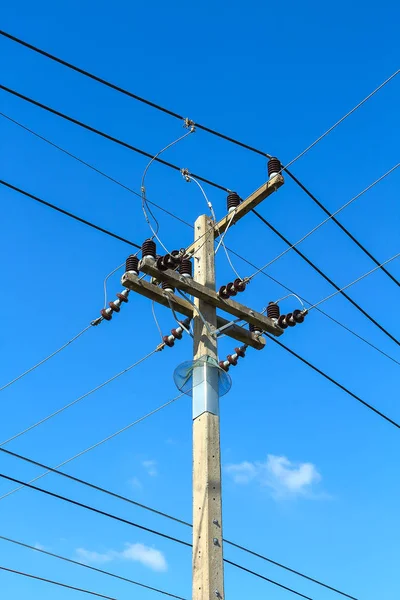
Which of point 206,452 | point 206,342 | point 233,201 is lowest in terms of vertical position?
point 206,452

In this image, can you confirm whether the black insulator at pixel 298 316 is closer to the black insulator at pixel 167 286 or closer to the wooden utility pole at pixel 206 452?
the wooden utility pole at pixel 206 452

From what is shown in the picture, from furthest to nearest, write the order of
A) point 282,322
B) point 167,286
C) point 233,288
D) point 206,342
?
point 282,322 → point 233,288 → point 167,286 → point 206,342

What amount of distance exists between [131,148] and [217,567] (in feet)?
20.9

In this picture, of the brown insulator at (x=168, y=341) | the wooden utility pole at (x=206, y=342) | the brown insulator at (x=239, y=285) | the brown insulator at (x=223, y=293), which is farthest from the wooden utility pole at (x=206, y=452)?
the brown insulator at (x=168, y=341)

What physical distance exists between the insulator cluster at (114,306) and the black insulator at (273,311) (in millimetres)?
1828

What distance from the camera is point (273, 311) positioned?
371 inches

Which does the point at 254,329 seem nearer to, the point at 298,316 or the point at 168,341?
the point at 298,316

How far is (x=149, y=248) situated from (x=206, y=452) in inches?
103

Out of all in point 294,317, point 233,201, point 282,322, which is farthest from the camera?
point 233,201

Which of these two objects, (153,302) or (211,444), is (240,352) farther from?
(211,444)

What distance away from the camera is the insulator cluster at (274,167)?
30.0ft

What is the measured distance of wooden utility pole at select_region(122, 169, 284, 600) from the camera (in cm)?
686

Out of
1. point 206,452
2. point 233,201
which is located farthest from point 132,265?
point 206,452

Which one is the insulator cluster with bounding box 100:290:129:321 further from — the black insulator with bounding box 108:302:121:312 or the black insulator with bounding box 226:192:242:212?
the black insulator with bounding box 226:192:242:212
